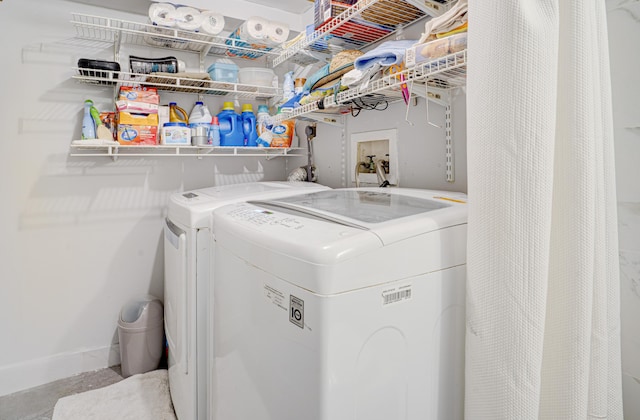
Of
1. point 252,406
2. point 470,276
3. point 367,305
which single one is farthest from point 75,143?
point 470,276

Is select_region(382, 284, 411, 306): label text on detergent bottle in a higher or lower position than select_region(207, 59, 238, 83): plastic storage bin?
lower

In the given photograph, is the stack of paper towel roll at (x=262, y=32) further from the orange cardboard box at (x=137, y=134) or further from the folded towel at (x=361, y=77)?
the folded towel at (x=361, y=77)

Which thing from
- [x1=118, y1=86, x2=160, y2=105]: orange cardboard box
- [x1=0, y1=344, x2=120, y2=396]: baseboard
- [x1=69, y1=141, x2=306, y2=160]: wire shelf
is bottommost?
[x1=0, y1=344, x2=120, y2=396]: baseboard

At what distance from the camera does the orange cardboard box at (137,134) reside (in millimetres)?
2137

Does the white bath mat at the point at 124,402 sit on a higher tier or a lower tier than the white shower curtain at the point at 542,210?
lower

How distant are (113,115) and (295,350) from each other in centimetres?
209

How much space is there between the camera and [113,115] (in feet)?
7.43

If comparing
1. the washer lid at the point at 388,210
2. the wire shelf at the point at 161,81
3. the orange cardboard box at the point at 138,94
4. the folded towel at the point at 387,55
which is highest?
the wire shelf at the point at 161,81

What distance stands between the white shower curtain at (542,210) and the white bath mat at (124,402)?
177 centimetres

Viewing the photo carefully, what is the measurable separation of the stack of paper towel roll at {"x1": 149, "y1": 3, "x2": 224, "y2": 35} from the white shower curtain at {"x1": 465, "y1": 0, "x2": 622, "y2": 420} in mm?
1761

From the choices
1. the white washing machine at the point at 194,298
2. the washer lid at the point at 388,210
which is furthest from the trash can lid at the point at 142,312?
the washer lid at the point at 388,210

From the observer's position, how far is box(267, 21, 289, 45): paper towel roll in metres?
2.28

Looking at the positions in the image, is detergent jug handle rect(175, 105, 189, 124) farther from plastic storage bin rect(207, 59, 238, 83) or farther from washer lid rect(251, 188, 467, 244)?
washer lid rect(251, 188, 467, 244)

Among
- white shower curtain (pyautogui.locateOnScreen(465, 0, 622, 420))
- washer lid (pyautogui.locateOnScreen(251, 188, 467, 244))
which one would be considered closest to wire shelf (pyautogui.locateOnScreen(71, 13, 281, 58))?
washer lid (pyautogui.locateOnScreen(251, 188, 467, 244))
